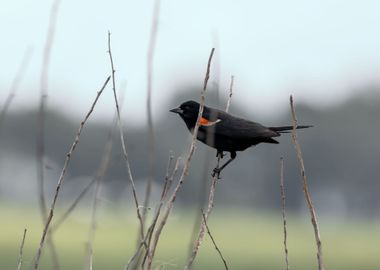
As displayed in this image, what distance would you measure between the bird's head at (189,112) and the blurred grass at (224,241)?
21782mm

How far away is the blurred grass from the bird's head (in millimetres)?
21782

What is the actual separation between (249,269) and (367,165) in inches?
1897

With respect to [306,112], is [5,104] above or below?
above

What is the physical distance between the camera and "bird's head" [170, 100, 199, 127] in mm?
6074

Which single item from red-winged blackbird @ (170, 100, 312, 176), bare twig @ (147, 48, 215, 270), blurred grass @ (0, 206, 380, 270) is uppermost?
bare twig @ (147, 48, 215, 270)

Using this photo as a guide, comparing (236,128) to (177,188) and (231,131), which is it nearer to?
(231,131)

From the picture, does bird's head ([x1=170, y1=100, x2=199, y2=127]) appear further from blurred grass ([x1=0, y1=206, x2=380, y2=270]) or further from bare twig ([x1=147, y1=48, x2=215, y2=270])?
blurred grass ([x1=0, y1=206, x2=380, y2=270])

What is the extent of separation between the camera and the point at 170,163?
117 inches

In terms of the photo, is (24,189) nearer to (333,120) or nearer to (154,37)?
(333,120)

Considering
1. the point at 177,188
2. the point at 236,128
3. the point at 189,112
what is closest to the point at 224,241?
the point at 189,112

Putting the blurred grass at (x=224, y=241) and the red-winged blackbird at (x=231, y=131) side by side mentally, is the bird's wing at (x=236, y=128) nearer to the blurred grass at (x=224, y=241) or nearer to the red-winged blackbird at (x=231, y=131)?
the red-winged blackbird at (x=231, y=131)

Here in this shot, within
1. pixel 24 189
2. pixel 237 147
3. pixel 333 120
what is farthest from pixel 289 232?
pixel 237 147

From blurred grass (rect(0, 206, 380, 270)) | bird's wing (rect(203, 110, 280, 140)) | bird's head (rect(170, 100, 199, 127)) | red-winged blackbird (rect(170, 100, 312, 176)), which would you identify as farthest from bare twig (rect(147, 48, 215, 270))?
blurred grass (rect(0, 206, 380, 270))

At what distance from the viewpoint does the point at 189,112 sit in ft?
20.4
